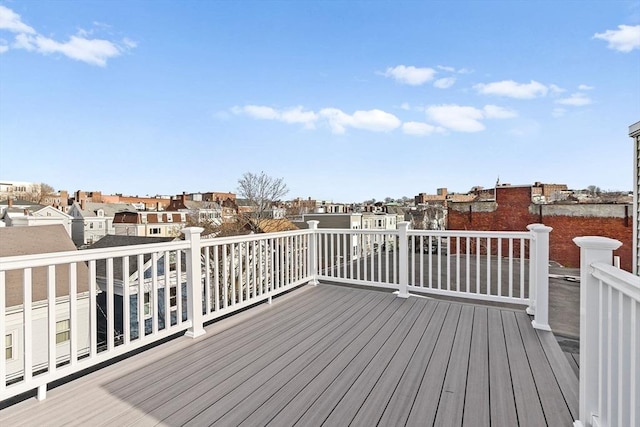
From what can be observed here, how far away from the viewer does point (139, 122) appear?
45.1 feet

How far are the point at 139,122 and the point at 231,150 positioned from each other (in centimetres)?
515

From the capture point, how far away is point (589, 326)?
1.41 metres

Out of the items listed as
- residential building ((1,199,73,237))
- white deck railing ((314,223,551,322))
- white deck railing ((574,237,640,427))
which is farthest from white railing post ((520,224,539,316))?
residential building ((1,199,73,237))

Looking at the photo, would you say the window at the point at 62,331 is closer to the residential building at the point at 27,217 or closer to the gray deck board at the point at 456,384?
the gray deck board at the point at 456,384

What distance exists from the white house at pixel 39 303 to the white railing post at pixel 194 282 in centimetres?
74

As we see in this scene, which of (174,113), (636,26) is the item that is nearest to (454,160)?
(636,26)

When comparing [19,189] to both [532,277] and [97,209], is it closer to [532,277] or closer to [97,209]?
[97,209]

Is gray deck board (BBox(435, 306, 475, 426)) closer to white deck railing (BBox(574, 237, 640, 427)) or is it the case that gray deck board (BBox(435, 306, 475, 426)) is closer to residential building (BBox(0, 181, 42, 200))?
white deck railing (BBox(574, 237, 640, 427))

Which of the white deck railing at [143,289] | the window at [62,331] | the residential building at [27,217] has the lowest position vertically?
the window at [62,331]

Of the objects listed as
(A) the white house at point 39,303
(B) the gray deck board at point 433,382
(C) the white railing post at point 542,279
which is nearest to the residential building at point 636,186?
(C) the white railing post at point 542,279

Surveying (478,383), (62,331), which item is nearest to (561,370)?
(478,383)

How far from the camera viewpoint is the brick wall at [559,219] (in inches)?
356

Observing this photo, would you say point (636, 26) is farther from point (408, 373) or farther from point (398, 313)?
point (408, 373)

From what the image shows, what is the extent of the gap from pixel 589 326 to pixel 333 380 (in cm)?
144
